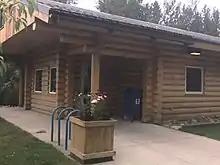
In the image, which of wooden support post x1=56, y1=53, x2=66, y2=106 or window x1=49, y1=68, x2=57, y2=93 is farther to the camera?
window x1=49, y1=68, x2=57, y2=93

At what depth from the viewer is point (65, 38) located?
6949mm

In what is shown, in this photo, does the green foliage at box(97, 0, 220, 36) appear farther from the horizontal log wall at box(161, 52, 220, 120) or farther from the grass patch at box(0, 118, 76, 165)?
the grass patch at box(0, 118, 76, 165)

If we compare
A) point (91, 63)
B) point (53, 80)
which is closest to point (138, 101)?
point (91, 63)

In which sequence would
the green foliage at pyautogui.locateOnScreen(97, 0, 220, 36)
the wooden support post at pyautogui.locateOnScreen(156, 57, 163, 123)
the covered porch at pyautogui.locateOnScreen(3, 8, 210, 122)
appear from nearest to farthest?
the covered porch at pyautogui.locateOnScreen(3, 8, 210, 122) < the wooden support post at pyautogui.locateOnScreen(156, 57, 163, 123) < the green foliage at pyautogui.locateOnScreen(97, 0, 220, 36)

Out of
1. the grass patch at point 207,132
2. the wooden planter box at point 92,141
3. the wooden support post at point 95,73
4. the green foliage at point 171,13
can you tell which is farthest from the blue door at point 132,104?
the green foliage at point 171,13

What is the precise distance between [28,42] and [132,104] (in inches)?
173

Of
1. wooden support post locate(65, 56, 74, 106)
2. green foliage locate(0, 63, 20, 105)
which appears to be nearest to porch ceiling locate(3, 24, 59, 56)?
wooden support post locate(65, 56, 74, 106)

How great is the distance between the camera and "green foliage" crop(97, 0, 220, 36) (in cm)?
3023

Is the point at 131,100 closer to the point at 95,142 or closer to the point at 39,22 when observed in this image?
the point at 39,22

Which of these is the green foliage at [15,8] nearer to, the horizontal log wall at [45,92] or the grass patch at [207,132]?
the grass patch at [207,132]

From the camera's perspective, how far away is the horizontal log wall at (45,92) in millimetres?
10607

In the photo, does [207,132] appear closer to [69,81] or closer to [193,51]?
[193,51]

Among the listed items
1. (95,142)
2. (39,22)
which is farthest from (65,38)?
(95,142)

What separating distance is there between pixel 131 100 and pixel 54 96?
8.93ft
